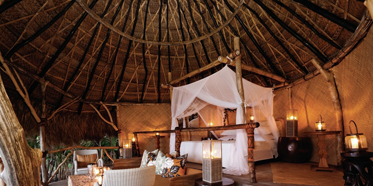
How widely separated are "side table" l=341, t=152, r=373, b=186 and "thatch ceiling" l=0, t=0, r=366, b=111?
2.41 m

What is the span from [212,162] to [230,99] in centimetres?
198

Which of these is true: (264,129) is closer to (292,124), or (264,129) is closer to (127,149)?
(292,124)

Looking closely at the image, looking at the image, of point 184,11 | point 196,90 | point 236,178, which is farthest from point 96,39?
point 236,178

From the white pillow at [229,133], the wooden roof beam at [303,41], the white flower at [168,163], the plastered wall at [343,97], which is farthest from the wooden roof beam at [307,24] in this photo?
the white flower at [168,163]

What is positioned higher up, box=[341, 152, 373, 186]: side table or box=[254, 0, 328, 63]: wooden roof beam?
box=[254, 0, 328, 63]: wooden roof beam

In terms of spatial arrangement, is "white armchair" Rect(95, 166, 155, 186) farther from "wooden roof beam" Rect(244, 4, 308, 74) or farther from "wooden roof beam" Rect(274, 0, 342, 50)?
"wooden roof beam" Rect(244, 4, 308, 74)

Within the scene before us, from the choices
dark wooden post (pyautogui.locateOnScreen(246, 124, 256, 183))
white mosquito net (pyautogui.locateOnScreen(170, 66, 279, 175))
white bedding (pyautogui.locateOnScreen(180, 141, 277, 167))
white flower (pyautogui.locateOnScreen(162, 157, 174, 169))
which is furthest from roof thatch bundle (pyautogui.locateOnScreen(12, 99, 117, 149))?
dark wooden post (pyautogui.locateOnScreen(246, 124, 256, 183))

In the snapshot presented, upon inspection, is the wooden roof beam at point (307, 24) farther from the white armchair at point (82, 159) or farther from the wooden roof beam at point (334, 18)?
the white armchair at point (82, 159)

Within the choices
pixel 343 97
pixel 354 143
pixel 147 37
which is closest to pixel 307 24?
pixel 343 97

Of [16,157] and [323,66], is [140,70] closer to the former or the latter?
[323,66]

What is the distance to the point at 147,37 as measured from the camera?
24.0 ft

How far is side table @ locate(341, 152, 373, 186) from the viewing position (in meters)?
2.81

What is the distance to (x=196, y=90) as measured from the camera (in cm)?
538

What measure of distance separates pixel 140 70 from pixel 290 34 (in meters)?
4.94
